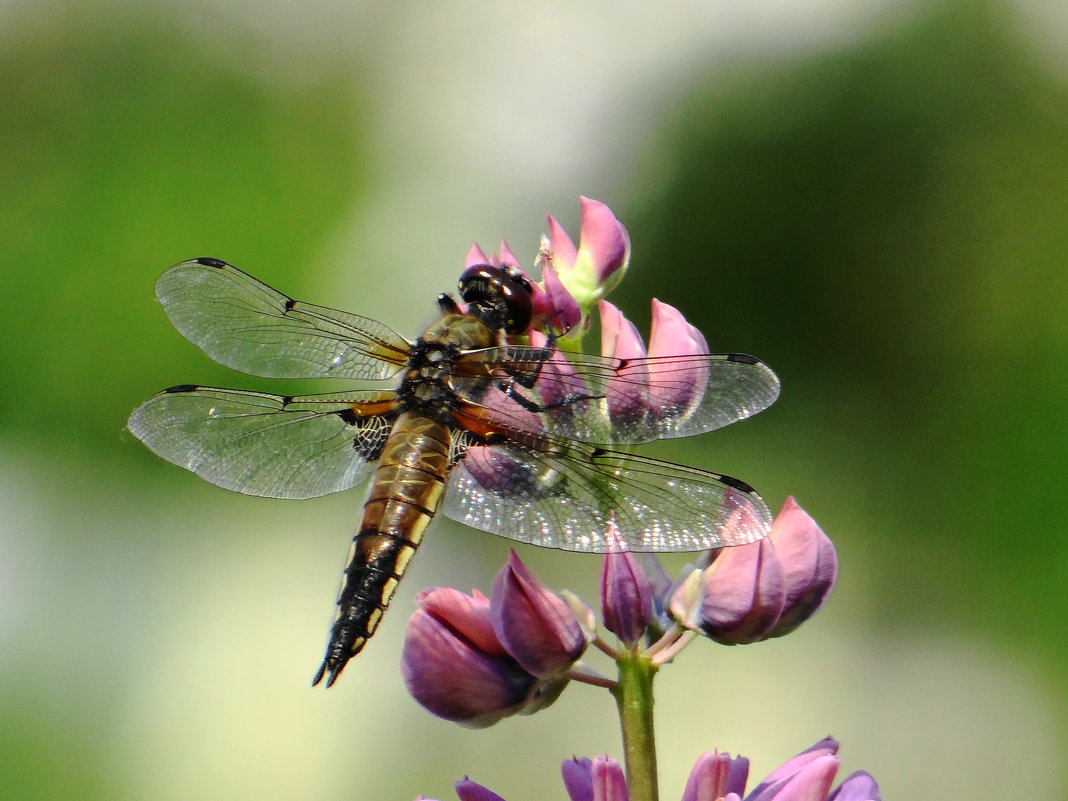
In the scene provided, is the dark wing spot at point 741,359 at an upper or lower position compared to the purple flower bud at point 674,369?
upper

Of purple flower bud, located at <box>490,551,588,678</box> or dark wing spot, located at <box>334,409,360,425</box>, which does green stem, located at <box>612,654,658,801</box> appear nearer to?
purple flower bud, located at <box>490,551,588,678</box>

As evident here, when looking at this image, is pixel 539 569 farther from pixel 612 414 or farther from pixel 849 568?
pixel 612 414

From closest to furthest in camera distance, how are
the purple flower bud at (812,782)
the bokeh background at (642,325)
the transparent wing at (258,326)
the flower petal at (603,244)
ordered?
the purple flower bud at (812,782) < the flower petal at (603,244) < the transparent wing at (258,326) < the bokeh background at (642,325)

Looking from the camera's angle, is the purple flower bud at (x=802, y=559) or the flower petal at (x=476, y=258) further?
the flower petal at (x=476, y=258)

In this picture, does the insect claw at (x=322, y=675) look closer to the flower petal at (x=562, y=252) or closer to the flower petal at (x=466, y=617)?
the flower petal at (x=466, y=617)

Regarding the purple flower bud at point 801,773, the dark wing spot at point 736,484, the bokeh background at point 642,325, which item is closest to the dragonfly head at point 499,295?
the dark wing spot at point 736,484

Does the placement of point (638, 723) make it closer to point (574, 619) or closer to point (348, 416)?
point (574, 619)

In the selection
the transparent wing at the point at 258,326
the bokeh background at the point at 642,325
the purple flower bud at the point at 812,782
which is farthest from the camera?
the bokeh background at the point at 642,325
